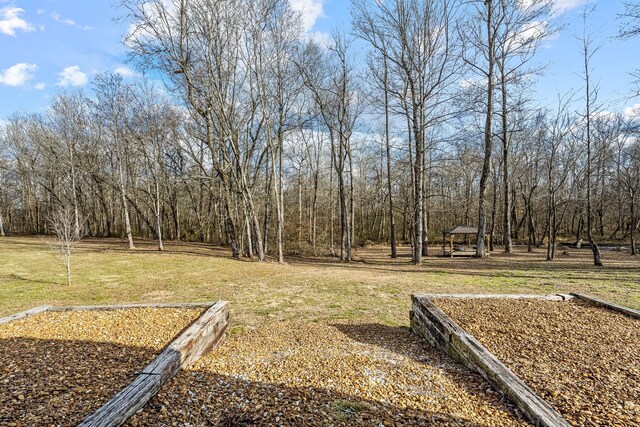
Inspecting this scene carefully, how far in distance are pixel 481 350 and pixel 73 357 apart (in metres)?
4.22

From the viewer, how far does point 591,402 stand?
246cm

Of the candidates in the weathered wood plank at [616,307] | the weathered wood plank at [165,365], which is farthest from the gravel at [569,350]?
the weathered wood plank at [165,365]

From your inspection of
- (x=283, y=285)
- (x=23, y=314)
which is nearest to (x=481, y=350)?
(x=283, y=285)

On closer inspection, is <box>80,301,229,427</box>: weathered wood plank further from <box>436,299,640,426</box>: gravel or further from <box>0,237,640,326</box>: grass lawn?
<box>436,299,640,426</box>: gravel

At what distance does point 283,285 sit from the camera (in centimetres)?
867

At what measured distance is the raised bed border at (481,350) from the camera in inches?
92.2

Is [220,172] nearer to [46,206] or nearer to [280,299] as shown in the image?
[280,299]

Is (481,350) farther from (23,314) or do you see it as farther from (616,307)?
(23,314)

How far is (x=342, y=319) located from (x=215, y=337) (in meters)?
2.32

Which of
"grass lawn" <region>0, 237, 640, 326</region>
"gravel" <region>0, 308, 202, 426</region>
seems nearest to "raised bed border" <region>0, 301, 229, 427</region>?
"gravel" <region>0, 308, 202, 426</region>

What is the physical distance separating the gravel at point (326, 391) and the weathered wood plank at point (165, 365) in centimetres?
10

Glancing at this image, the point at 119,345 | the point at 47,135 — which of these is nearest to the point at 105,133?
the point at 47,135

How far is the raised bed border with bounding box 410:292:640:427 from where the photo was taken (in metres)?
2.34

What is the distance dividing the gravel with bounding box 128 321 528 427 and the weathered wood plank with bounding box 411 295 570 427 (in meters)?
0.10
